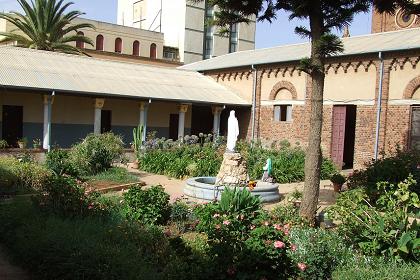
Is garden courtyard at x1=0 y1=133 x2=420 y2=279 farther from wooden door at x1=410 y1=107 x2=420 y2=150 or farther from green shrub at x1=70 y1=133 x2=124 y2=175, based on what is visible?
wooden door at x1=410 y1=107 x2=420 y2=150

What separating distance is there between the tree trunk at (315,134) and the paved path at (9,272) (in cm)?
483

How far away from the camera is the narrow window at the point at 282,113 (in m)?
22.8

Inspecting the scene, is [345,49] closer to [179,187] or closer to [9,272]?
[179,187]

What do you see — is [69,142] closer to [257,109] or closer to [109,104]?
[109,104]

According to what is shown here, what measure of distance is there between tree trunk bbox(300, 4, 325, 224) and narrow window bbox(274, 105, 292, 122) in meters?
14.3

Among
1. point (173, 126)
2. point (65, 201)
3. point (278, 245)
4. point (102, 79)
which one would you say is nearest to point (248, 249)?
point (278, 245)

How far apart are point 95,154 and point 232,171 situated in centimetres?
581

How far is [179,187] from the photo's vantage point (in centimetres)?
1430

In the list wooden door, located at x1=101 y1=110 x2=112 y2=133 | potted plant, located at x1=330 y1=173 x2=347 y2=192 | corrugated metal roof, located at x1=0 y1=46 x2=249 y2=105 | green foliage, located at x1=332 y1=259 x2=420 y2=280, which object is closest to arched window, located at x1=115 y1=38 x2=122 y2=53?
corrugated metal roof, located at x1=0 y1=46 x2=249 y2=105

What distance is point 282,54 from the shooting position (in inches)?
959

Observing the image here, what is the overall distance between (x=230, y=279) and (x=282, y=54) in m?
20.5

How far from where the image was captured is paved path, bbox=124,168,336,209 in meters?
12.6

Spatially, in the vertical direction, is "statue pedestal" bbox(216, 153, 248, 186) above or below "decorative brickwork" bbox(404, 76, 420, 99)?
below

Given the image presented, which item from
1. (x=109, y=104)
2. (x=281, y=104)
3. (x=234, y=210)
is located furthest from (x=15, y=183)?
(x=281, y=104)
